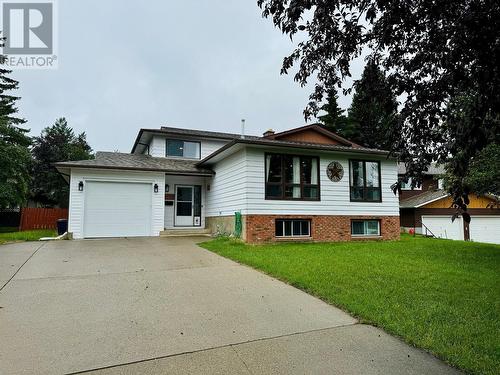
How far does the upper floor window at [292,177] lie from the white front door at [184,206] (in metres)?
5.64

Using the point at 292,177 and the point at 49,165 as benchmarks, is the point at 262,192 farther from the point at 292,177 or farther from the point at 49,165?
the point at 49,165

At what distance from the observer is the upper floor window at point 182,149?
17.8 meters

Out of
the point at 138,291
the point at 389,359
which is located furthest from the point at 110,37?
the point at 389,359

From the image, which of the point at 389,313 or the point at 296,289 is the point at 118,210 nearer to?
the point at 296,289

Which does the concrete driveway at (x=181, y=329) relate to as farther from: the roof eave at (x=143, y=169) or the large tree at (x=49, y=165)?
the large tree at (x=49, y=165)

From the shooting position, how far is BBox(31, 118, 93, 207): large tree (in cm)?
3105

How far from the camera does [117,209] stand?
13977 millimetres

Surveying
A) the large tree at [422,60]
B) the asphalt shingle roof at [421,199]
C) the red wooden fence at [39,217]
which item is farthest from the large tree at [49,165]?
the large tree at [422,60]

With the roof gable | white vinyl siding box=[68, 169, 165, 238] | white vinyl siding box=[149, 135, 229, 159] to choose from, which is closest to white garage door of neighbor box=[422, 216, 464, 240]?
the roof gable

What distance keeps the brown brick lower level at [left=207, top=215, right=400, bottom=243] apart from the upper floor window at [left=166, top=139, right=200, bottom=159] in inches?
177

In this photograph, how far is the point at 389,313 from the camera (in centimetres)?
419

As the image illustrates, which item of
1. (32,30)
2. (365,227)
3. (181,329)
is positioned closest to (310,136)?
(365,227)

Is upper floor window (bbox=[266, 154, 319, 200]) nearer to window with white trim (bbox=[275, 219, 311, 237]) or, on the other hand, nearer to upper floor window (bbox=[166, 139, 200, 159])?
window with white trim (bbox=[275, 219, 311, 237])

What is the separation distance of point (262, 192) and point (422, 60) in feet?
29.1
